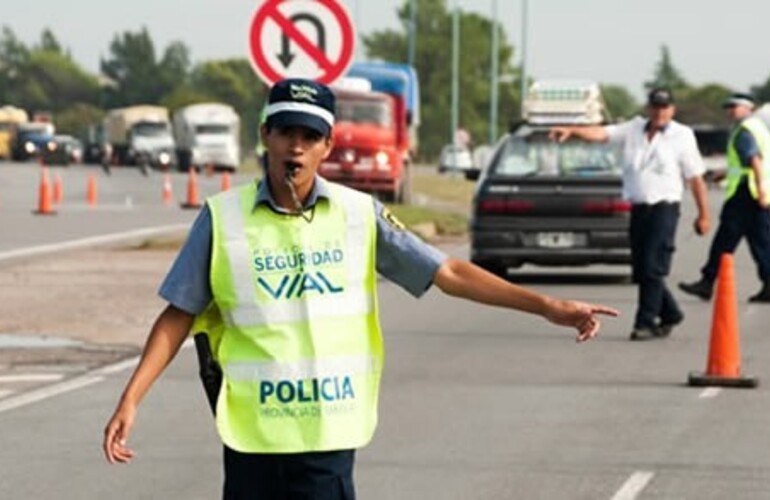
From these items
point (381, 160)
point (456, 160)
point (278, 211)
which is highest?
point (278, 211)

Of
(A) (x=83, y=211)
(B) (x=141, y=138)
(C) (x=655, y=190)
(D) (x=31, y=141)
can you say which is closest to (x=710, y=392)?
(C) (x=655, y=190)

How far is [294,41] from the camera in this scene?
18.9m

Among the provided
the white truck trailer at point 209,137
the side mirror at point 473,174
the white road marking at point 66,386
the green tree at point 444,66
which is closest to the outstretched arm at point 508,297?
the white road marking at point 66,386

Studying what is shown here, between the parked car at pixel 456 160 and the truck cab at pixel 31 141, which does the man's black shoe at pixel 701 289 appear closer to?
the parked car at pixel 456 160

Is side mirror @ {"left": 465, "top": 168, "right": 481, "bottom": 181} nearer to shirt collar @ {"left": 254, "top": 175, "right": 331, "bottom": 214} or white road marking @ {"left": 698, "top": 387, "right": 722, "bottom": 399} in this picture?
white road marking @ {"left": 698, "top": 387, "right": 722, "bottom": 399}

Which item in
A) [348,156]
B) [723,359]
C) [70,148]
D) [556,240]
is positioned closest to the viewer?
[723,359]

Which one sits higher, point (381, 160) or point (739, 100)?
point (739, 100)

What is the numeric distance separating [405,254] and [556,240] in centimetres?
1762

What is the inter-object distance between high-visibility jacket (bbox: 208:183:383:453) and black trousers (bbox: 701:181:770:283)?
15170 mm

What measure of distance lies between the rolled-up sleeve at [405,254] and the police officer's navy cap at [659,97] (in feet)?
38.2

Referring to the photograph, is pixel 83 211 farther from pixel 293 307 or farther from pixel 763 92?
pixel 763 92

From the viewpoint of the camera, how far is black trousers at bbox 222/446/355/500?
260 inches

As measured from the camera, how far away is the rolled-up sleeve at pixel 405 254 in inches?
268

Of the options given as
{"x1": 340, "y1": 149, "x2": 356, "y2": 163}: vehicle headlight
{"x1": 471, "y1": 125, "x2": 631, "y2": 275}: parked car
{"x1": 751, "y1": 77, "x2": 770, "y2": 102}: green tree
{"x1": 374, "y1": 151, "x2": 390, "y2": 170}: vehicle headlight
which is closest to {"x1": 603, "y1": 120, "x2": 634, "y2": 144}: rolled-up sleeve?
{"x1": 471, "y1": 125, "x2": 631, "y2": 275}: parked car
